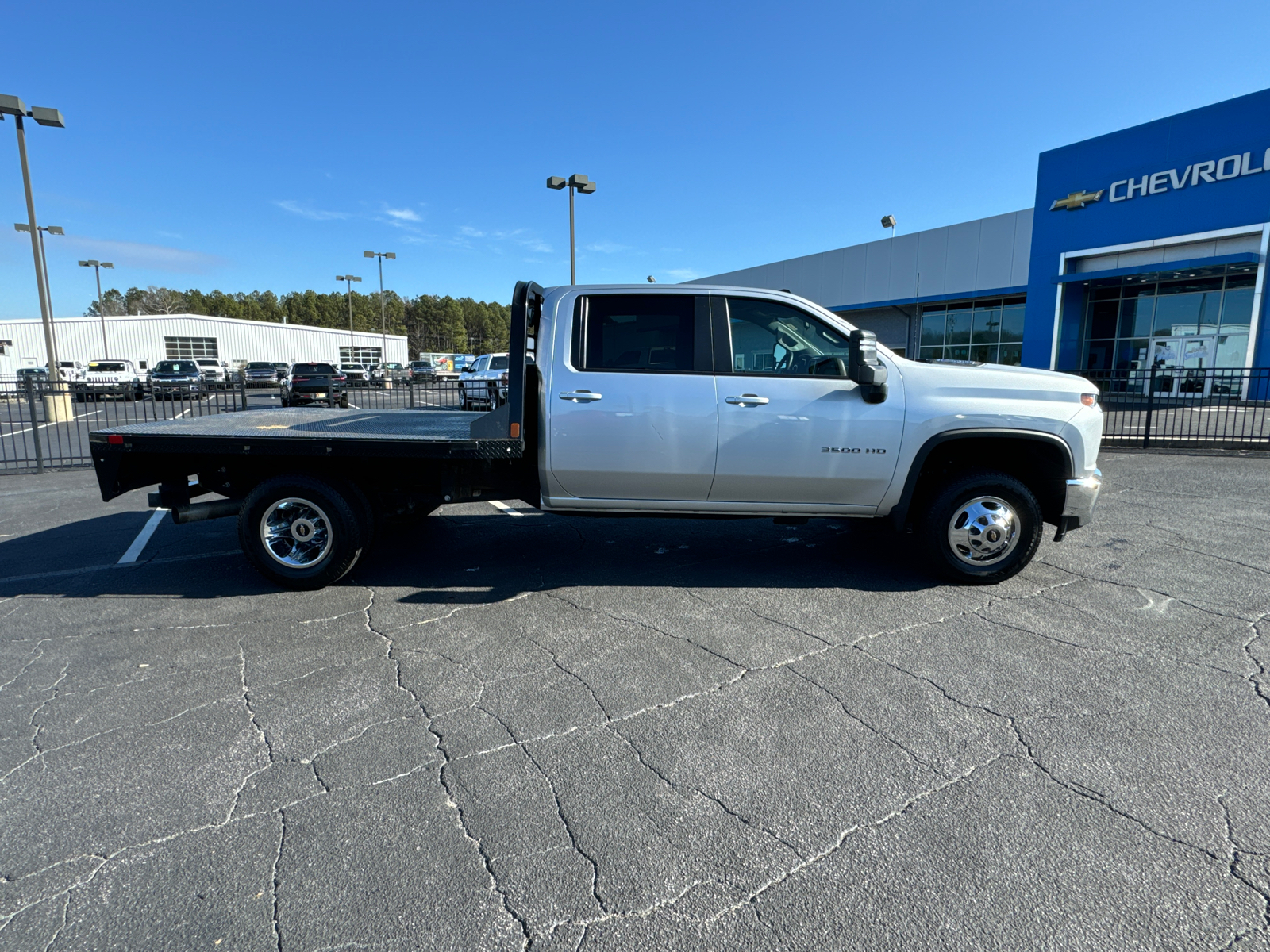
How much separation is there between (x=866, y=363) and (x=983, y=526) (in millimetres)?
1465

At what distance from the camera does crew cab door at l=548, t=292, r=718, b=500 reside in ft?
15.6

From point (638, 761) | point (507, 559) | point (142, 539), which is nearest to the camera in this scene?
point (638, 761)

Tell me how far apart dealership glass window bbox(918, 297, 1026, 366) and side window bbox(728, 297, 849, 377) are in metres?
27.6

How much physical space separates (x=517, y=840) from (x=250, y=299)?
5517 inches

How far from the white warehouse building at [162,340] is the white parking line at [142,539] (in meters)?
55.7

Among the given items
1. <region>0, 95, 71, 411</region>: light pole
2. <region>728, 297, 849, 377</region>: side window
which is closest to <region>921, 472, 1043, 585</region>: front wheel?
<region>728, 297, 849, 377</region>: side window

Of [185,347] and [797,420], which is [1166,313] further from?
[185,347]

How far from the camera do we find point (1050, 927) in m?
2.04

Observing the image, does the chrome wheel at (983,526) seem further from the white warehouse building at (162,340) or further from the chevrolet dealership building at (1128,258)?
the white warehouse building at (162,340)

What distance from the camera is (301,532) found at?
493 cm

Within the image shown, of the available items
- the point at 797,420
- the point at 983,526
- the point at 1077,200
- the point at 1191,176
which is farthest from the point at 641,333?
the point at 1077,200

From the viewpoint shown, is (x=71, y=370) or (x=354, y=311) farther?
(x=354, y=311)

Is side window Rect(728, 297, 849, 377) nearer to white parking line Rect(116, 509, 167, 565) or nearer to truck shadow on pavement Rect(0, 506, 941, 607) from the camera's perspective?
truck shadow on pavement Rect(0, 506, 941, 607)

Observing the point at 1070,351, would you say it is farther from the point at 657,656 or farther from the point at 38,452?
the point at 38,452
